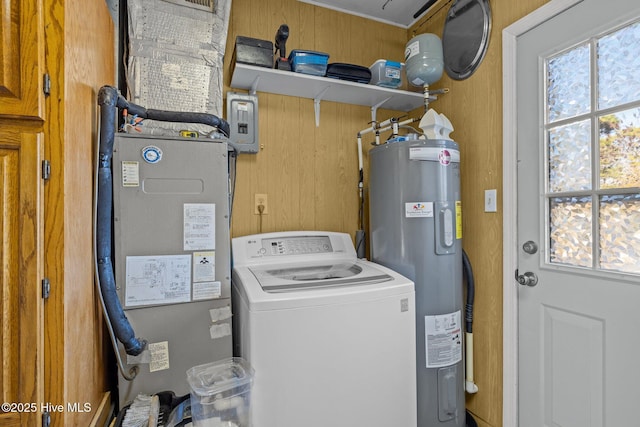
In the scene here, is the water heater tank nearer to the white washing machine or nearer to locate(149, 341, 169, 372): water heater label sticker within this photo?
the white washing machine

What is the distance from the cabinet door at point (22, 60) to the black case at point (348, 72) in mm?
1356

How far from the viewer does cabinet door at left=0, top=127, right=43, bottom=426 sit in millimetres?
801

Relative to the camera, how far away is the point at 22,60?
0.80m

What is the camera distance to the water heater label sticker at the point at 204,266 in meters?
1.28

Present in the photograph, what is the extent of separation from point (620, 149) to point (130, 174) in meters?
1.90

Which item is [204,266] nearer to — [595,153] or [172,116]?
[172,116]

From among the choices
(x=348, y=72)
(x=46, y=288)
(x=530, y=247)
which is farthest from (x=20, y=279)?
(x=530, y=247)

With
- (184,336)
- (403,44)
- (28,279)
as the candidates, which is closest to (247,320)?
(184,336)

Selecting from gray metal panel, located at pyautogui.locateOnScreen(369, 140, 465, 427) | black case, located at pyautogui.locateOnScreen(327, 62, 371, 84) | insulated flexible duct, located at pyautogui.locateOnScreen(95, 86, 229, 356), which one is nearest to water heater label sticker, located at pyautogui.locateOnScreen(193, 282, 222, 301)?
insulated flexible duct, located at pyautogui.locateOnScreen(95, 86, 229, 356)

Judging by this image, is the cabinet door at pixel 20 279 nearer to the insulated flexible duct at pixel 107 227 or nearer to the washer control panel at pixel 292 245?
the insulated flexible duct at pixel 107 227

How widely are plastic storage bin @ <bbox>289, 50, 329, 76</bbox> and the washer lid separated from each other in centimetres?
113

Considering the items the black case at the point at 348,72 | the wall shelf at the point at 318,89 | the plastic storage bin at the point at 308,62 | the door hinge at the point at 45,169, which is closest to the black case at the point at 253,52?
the wall shelf at the point at 318,89

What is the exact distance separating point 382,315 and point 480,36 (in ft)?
5.31

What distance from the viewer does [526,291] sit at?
58.5 inches
